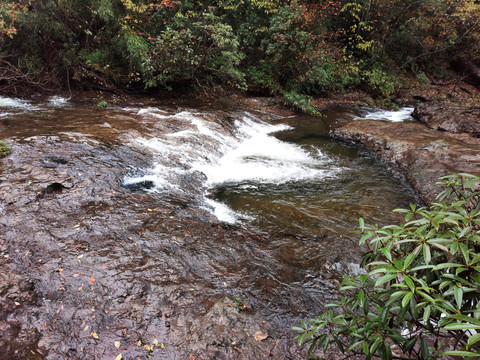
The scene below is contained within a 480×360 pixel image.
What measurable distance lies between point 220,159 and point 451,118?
345 inches

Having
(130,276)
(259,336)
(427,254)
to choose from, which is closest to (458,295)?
(427,254)

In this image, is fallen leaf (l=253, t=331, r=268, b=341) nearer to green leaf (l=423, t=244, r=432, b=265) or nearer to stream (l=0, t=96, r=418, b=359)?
stream (l=0, t=96, r=418, b=359)

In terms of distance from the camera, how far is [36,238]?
3.54 metres

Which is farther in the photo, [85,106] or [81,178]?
[85,106]

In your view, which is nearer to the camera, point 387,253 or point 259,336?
point 387,253

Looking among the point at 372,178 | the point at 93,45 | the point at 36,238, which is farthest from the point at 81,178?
the point at 93,45

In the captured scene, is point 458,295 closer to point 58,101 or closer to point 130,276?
point 130,276

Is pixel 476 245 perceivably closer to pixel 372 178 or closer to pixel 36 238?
pixel 36 238

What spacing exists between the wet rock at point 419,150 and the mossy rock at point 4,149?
8.39 metres

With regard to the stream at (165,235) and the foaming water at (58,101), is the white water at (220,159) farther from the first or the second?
the foaming water at (58,101)

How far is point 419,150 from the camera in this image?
23.6 feet

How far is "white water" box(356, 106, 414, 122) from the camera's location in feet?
39.9

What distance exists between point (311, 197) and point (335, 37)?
13.5 meters

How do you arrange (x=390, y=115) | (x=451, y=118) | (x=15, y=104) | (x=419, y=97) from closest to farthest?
(x=15, y=104)
(x=451, y=118)
(x=390, y=115)
(x=419, y=97)
